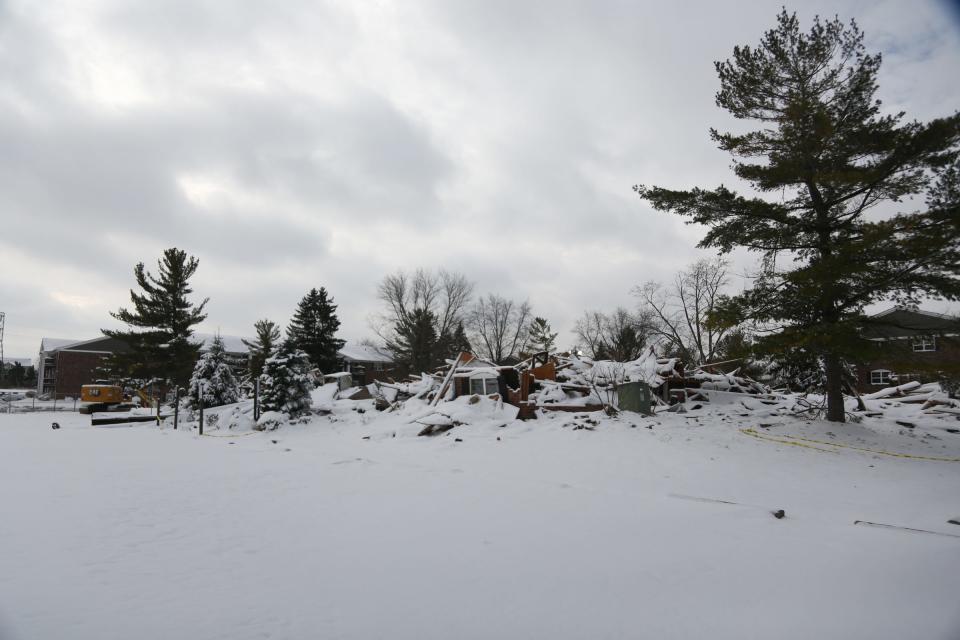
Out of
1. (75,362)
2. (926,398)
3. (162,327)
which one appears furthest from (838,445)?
(75,362)

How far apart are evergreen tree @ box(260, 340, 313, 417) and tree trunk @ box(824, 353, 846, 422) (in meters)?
17.7

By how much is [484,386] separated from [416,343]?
29.9 metres

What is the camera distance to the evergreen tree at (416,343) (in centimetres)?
4794

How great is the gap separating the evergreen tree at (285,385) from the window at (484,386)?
6730 millimetres

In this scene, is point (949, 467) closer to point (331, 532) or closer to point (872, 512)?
point (872, 512)

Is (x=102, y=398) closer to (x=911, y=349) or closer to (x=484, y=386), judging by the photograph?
(x=484, y=386)

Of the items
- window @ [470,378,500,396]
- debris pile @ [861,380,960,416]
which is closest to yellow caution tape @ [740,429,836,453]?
debris pile @ [861,380,960,416]

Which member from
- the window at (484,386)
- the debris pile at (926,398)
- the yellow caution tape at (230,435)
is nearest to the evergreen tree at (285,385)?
the yellow caution tape at (230,435)

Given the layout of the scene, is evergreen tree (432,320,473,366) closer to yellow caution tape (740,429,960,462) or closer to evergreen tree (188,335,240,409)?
evergreen tree (188,335,240,409)

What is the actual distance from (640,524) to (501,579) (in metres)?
2.45

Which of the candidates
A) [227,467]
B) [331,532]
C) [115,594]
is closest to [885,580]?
[331,532]

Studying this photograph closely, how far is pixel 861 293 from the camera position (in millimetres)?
11516

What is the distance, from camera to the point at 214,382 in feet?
79.8

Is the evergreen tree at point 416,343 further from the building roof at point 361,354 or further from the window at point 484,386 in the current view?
the window at point 484,386
